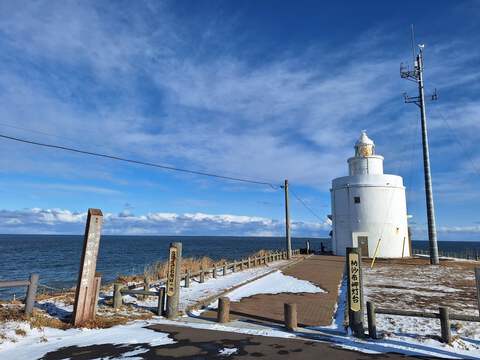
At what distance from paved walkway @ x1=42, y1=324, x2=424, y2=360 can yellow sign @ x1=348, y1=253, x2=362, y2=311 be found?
4.22ft

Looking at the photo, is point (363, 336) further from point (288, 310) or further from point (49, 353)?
point (49, 353)

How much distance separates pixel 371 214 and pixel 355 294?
22590 mm

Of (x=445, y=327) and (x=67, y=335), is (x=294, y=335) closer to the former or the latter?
(x=445, y=327)

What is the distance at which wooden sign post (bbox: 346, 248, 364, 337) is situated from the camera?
8055 millimetres

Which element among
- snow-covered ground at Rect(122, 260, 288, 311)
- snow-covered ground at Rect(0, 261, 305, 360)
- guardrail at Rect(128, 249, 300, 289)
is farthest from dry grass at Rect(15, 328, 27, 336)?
guardrail at Rect(128, 249, 300, 289)

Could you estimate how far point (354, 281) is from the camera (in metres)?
8.52

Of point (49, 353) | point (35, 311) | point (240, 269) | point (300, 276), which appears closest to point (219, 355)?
point (49, 353)

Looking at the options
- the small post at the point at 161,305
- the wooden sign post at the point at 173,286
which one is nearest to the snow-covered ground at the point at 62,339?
the wooden sign post at the point at 173,286

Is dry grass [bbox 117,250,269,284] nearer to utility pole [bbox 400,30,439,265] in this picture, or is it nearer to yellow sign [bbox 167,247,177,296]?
yellow sign [bbox 167,247,177,296]

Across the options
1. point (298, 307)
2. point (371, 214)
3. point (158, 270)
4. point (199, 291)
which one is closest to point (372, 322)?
point (298, 307)

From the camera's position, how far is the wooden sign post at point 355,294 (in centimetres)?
805

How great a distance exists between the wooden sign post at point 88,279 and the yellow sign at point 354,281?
6.24m

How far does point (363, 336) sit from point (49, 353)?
20.8 ft

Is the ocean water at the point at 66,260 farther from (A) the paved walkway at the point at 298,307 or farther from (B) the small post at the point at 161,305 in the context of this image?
(A) the paved walkway at the point at 298,307
